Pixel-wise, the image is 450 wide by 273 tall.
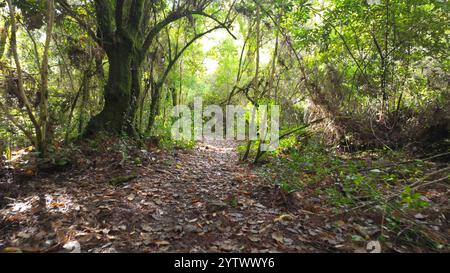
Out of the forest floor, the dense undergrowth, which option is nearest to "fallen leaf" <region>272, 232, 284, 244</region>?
the forest floor

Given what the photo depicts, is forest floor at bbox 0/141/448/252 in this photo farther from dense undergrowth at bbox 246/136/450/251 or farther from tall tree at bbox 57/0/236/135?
tall tree at bbox 57/0/236/135

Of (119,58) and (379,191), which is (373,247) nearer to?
(379,191)

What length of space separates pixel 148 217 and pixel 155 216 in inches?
3.1

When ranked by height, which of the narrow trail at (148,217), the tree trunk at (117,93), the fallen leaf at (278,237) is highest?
the tree trunk at (117,93)

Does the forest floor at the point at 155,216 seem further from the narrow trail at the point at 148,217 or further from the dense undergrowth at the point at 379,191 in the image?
the dense undergrowth at the point at 379,191

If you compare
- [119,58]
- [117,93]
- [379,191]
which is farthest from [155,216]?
[119,58]

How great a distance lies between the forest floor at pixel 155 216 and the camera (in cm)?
238

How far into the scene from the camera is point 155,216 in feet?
9.72

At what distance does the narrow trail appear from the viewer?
239 cm

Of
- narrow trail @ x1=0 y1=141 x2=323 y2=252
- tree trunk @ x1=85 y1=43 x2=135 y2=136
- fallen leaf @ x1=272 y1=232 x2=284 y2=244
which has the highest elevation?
tree trunk @ x1=85 y1=43 x2=135 y2=136

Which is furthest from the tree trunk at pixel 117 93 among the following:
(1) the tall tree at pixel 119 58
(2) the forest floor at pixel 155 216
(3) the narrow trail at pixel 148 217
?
(3) the narrow trail at pixel 148 217

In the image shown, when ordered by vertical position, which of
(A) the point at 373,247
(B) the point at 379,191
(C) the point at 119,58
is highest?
(C) the point at 119,58

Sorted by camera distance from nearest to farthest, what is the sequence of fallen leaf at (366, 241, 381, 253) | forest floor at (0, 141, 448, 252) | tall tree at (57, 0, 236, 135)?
fallen leaf at (366, 241, 381, 253) < forest floor at (0, 141, 448, 252) < tall tree at (57, 0, 236, 135)
